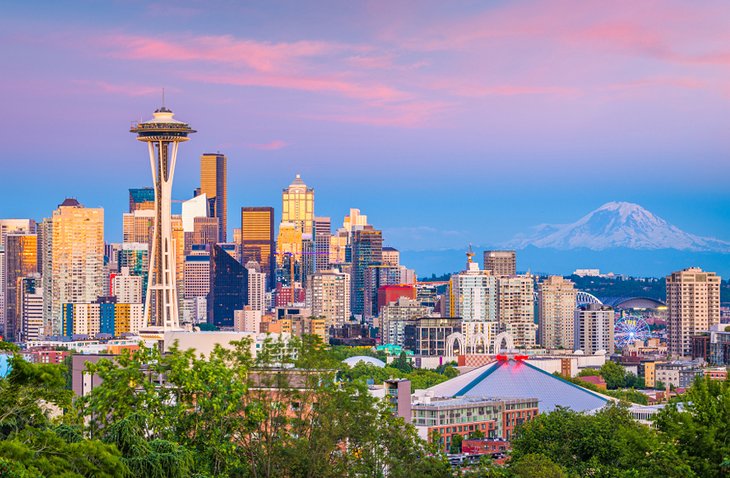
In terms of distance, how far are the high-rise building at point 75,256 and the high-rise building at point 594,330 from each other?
5478 cm

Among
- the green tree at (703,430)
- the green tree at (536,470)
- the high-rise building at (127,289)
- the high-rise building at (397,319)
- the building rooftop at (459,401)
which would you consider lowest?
the building rooftop at (459,401)

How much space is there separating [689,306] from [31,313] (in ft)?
237

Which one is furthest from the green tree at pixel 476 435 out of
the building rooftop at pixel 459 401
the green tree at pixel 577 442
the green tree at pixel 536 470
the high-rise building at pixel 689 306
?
the high-rise building at pixel 689 306

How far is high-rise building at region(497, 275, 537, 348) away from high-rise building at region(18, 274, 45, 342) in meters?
49.2

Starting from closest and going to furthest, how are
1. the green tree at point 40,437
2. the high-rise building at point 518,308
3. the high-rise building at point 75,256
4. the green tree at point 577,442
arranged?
the green tree at point 40,437 < the green tree at point 577,442 < the high-rise building at point 518,308 < the high-rise building at point 75,256

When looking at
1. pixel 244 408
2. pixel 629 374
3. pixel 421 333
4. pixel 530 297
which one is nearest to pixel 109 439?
pixel 244 408

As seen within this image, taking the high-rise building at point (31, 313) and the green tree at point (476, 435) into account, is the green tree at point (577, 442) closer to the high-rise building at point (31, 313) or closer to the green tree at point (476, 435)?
the green tree at point (476, 435)

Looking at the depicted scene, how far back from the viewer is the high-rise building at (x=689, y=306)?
550 feet

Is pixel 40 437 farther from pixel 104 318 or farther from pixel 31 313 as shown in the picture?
pixel 31 313

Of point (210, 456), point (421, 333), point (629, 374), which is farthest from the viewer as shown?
point (421, 333)

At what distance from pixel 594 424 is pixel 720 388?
53.6ft

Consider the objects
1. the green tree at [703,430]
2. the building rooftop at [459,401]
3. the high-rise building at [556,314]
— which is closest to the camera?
the green tree at [703,430]

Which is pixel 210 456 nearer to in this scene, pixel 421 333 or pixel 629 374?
pixel 629 374

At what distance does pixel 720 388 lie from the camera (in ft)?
116
